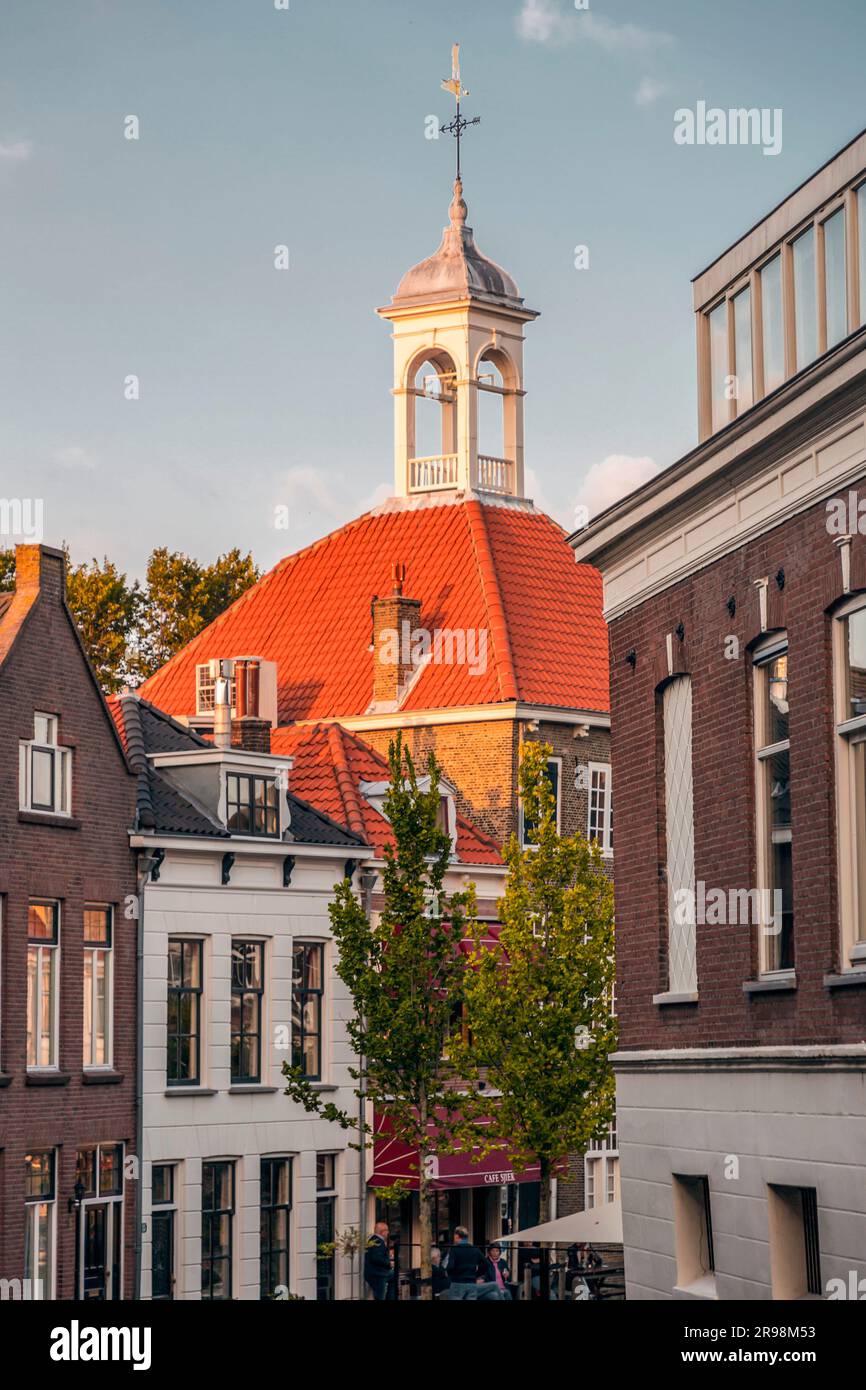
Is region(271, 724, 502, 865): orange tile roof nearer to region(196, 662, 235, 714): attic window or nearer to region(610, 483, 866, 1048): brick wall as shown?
region(196, 662, 235, 714): attic window

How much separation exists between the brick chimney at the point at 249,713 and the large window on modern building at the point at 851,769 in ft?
79.9

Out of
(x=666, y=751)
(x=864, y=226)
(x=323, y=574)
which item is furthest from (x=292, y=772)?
(x=864, y=226)

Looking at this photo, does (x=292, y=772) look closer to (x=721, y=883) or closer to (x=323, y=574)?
(x=323, y=574)

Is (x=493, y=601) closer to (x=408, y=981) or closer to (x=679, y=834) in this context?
(x=408, y=981)

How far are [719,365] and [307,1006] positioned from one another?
64.0ft

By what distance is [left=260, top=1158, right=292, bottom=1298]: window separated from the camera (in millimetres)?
36500

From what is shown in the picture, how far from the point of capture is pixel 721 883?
19312mm

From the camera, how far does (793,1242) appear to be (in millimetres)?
17766

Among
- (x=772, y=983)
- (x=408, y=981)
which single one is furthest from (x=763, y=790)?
(x=408, y=981)

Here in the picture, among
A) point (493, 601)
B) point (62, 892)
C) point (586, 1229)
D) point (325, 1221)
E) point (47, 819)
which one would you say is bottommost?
point (325, 1221)

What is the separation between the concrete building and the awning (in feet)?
55.3

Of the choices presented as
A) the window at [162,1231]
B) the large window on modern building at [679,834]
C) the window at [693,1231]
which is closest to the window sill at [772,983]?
the large window on modern building at [679,834]

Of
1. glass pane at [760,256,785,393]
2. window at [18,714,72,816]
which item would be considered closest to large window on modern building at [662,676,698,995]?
glass pane at [760,256,785,393]

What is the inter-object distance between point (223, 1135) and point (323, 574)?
18673mm
